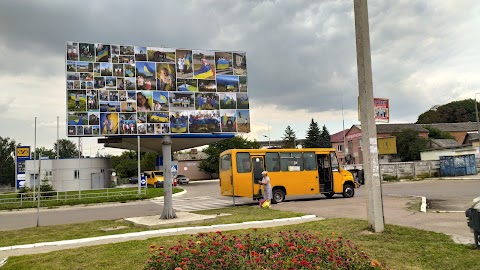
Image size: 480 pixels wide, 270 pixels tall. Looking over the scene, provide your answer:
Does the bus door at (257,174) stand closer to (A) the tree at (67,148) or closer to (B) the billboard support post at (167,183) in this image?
(B) the billboard support post at (167,183)

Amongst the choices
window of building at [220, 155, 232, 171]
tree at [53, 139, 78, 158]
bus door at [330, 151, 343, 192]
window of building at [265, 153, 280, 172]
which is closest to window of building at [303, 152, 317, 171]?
bus door at [330, 151, 343, 192]

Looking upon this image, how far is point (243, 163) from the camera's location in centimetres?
1978

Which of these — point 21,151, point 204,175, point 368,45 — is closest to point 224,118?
point 368,45

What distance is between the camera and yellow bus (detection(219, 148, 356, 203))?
19641 millimetres

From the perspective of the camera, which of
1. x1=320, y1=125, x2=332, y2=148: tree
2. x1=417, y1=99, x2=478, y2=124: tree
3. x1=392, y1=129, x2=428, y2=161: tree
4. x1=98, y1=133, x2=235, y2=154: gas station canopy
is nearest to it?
x1=98, y1=133, x2=235, y2=154: gas station canopy

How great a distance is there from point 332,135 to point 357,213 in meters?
86.7

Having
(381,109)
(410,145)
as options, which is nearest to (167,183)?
(381,109)

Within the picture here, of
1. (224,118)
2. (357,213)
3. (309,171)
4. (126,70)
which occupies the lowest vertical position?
(357,213)

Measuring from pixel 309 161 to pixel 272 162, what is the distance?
212cm

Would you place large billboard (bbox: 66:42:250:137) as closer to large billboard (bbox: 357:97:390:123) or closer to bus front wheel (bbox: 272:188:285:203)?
bus front wheel (bbox: 272:188:285:203)

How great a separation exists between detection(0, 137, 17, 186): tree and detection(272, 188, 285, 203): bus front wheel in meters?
81.4

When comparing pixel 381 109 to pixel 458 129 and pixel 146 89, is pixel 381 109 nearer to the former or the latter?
pixel 146 89

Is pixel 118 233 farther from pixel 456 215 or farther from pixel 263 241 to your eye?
pixel 456 215

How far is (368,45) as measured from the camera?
9.49 metres
